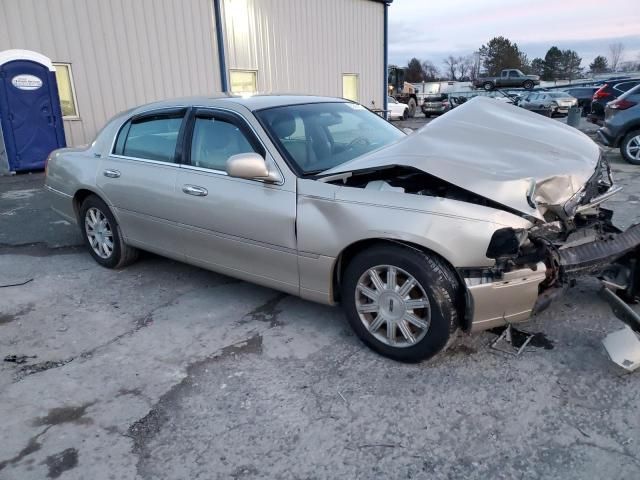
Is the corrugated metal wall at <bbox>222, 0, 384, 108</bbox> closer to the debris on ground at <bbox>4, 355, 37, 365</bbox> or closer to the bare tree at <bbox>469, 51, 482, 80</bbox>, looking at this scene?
the debris on ground at <bbox>4, 355, 37, 365</bbox>

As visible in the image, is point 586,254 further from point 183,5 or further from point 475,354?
point 183,5

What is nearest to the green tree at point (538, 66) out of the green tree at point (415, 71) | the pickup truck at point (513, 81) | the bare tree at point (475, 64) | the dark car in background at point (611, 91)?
the bare tree at point (475, 64)

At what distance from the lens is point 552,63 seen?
70.8 metres

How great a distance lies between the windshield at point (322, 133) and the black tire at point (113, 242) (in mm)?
1977

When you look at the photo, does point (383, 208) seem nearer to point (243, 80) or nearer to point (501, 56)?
point (243, 80)

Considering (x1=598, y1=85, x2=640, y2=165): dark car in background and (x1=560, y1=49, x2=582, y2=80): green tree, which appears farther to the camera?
(x1=560, y1=49, x2=582, y2=80): green tree

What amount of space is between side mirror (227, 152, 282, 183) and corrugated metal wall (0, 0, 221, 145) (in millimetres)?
9064

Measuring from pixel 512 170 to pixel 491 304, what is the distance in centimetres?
83

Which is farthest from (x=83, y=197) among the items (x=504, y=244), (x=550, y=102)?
(x=550, y=102)

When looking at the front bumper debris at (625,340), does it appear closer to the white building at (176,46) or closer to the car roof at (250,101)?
the car roof at (250,101)

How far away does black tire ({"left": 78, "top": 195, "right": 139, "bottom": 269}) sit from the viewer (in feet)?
15.6

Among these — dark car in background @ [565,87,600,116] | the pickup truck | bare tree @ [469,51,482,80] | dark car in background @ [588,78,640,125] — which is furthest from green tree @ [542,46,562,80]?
dark car in background @ [588,78,640,125]

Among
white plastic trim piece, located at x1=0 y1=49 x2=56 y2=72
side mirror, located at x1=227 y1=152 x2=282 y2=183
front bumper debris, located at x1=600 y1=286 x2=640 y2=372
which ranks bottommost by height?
front bumper debris, located at x1=600 y1=286 x2=640 y2=372

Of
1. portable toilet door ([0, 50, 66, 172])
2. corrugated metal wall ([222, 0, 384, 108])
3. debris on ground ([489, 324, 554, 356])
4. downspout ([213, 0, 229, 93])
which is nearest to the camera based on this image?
debris on ground ([489, 324, 554, 356])
